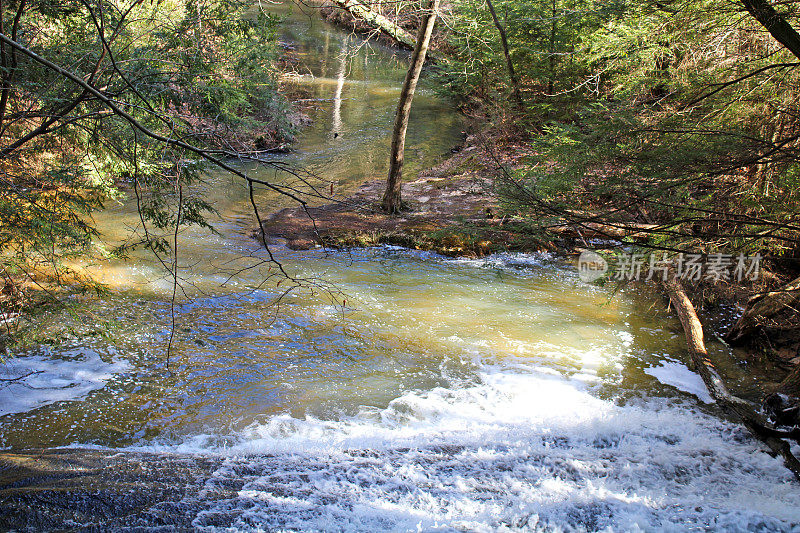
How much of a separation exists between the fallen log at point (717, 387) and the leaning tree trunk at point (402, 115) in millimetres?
5601

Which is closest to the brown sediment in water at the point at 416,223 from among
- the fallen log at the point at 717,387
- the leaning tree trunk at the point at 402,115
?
the leaning tree trunk at the point at 402,115

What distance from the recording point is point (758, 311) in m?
7.35

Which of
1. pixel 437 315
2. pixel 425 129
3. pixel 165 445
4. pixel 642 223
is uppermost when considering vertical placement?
pixel 425 129

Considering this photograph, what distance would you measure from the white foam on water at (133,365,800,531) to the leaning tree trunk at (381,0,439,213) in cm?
637

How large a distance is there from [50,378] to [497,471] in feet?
15.9

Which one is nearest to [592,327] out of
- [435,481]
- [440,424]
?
[440,424]

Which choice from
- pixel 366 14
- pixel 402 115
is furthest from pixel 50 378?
pixel 366 14

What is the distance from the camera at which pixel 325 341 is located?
7.04 metres

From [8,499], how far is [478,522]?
3482 millimetres

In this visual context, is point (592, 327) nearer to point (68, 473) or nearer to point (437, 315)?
point (437, 315)

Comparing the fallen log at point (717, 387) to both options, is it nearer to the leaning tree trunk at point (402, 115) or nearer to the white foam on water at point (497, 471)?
the white foam on water at point (497, 471)

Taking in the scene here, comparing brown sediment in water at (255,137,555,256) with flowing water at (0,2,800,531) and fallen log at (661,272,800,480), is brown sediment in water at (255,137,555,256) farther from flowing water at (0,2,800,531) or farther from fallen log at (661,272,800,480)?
fallen log at (661,272,800,480)

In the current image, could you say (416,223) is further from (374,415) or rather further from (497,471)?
(497,471)

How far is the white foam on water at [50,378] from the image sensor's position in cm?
547
